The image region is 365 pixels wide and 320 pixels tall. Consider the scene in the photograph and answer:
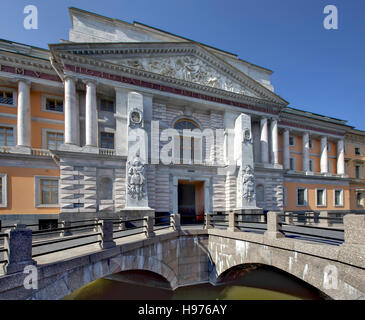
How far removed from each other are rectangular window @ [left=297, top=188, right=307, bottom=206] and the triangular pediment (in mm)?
11998

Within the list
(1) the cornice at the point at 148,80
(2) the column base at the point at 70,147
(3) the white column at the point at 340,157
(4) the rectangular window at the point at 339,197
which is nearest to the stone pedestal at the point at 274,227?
(2) the column base at the point at 70,147

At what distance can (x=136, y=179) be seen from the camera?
52.2ft

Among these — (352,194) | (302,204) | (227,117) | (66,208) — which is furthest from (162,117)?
(352,194)

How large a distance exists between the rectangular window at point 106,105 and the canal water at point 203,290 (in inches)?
545

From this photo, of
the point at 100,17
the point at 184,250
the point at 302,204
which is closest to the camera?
the point at 184,250

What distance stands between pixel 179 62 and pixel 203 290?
62.2ft

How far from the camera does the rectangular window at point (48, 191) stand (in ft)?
53.7

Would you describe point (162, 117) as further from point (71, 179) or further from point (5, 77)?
point (5, 77)

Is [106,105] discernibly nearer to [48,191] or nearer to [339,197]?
[48,191]

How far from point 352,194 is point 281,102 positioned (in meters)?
21.8

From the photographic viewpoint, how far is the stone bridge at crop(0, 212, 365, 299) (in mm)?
5156

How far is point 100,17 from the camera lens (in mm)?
17891

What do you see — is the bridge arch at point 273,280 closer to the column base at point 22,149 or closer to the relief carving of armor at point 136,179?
the relief carving of armor at point 136,179

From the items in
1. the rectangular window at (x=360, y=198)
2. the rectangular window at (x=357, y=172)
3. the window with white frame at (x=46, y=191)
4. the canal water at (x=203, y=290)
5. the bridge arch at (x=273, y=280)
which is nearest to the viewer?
the canal water at (x=203, y=290)
